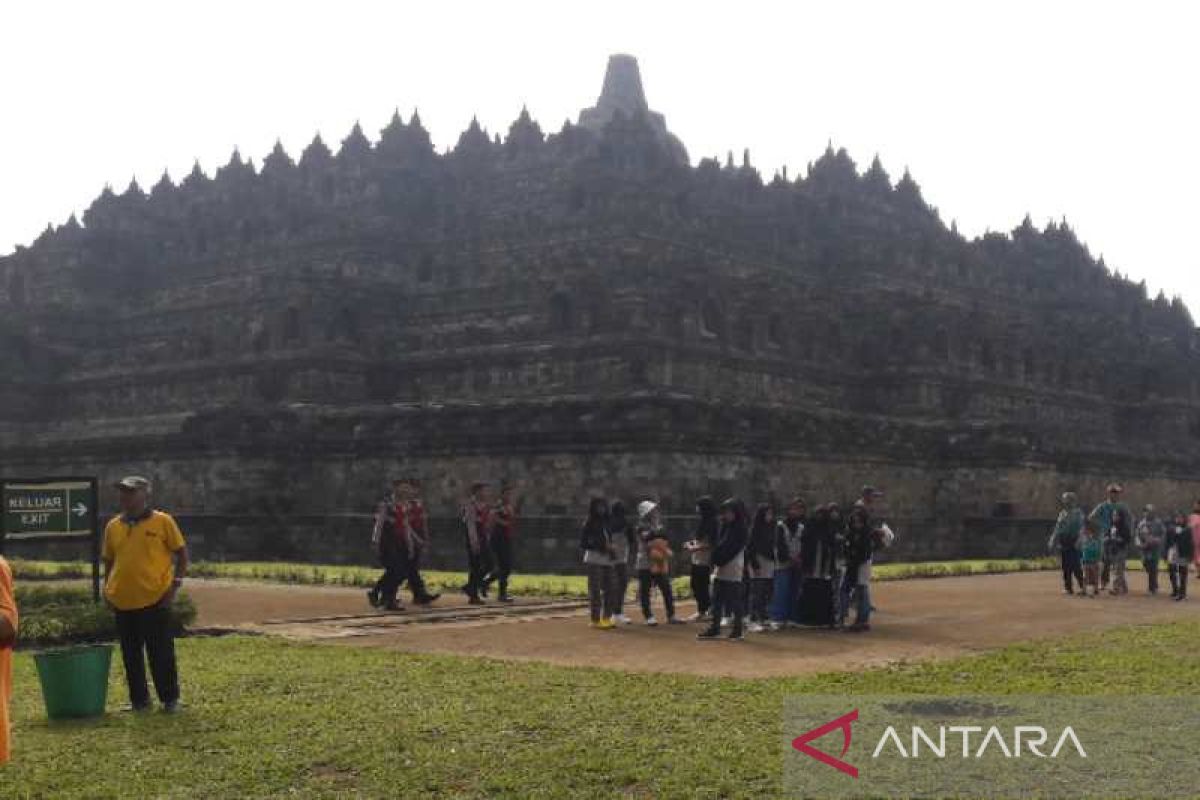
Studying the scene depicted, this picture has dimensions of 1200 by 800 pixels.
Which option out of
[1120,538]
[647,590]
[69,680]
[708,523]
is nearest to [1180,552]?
[1120,538]

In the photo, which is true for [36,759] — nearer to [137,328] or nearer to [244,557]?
[244,557]

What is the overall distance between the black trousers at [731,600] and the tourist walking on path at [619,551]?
183cm

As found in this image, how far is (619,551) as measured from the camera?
1828 centimetres

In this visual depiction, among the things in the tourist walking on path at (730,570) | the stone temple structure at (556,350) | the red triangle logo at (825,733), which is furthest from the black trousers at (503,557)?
the red triangle logo at (825,733)

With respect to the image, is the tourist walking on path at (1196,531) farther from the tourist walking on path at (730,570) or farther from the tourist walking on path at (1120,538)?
the tourist walking on path at (730,570)

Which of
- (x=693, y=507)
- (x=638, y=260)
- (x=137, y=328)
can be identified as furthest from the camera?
(x=137, y=328)

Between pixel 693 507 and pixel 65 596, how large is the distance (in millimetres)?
15623

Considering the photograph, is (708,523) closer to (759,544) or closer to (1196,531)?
(759,544)

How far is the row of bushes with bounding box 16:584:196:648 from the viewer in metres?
15.8

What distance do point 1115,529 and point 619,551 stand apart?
10.2m

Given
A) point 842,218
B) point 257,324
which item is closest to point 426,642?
point 257,324

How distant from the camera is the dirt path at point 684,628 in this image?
14547 millimetres

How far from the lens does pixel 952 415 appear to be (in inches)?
1948

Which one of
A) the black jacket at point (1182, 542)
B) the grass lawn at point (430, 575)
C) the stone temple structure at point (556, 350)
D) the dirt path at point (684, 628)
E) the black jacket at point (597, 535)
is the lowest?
the dirt path at point (684, 628)
